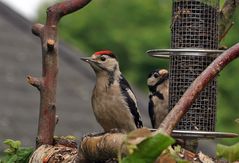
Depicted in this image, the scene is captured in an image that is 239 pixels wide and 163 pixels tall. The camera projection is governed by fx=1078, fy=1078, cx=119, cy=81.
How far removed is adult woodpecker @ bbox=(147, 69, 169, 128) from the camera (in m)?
9.15

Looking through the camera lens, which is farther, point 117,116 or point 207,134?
point 117,116

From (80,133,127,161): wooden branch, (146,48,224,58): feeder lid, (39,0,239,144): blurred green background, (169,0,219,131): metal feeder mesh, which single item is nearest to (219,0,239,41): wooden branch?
(169,0,219,131): metal feeder mesh

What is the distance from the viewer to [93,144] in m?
5.22

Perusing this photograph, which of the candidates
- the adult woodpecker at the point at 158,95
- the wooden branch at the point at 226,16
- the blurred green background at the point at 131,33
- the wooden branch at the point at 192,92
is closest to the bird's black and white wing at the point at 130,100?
the wooden branch at the point at 226,16

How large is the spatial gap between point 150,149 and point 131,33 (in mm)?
41554

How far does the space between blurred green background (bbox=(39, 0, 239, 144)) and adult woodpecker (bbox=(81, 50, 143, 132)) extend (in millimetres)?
33029

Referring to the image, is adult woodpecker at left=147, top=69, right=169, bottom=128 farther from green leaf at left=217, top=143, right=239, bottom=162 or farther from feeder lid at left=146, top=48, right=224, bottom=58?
green leaf at left=217, top=143, right=239, bottom=162

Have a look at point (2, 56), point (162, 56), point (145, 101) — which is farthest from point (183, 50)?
point (145, 101)

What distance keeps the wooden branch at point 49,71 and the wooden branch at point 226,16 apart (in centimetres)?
148

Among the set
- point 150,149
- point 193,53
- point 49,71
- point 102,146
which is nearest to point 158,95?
point 193,53

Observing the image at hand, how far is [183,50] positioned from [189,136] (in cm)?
70

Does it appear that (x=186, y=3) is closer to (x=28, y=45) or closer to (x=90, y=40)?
(x=28, y=45)

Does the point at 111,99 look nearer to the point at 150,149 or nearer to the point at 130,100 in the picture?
the point at 130,100

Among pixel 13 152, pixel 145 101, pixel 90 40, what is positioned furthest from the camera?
pixel 90 40
